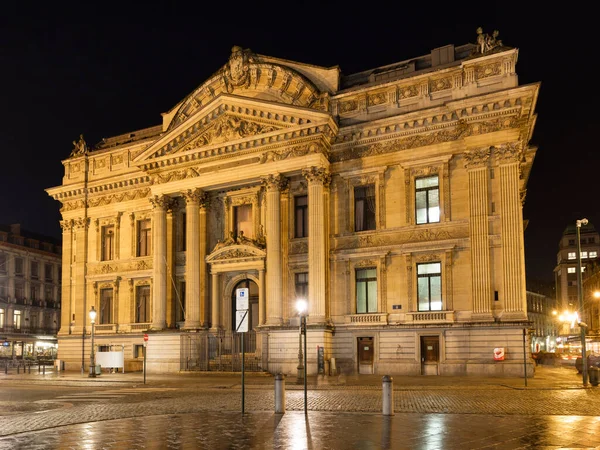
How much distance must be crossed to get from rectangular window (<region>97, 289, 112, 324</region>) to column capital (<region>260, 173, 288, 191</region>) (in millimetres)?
17397

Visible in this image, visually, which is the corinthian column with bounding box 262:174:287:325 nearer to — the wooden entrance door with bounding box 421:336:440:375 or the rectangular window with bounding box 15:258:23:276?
the wooden entrance door with bounding box 421:336:440:375

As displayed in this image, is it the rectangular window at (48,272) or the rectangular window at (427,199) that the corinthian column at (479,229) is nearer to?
the rectangular window at (427,199)

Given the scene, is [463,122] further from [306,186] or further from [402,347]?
[402,347]

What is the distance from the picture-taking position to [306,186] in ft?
132

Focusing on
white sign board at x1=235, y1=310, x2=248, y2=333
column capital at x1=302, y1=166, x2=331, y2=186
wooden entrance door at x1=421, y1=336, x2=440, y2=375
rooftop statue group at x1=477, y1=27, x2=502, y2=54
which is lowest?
wooden entrance door at x1=421, y1=336, x2=440, y2=375

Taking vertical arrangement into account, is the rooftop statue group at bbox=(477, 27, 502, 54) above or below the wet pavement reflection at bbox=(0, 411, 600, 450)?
above

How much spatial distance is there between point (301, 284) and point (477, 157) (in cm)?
1307

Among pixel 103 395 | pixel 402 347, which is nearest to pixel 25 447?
pixel 103 395

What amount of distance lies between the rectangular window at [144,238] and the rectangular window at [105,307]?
439cm

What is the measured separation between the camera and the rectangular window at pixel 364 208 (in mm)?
38906

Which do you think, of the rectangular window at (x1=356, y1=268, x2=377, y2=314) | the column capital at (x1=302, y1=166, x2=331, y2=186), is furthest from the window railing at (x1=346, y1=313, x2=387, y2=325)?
the column capital at (x1=302, y1=166, x2=331, y2=186)

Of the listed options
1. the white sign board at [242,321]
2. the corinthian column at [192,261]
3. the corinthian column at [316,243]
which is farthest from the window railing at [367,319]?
the white sign board at [242,321]

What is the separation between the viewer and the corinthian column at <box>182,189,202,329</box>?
41.8 metres

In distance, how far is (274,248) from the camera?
3916cm
